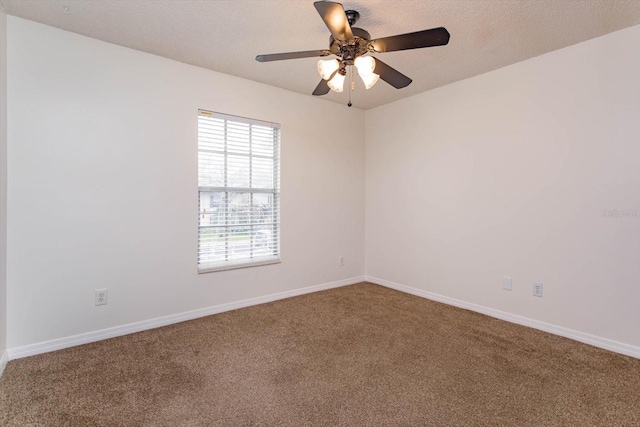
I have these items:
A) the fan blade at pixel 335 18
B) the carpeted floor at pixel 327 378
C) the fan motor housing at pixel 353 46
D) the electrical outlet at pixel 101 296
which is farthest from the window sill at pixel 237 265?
the fan blade at pixel 335 18

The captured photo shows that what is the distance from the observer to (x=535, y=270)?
2.96m

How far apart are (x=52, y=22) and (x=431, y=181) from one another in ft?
12.3

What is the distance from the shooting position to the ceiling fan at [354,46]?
172 centimetres

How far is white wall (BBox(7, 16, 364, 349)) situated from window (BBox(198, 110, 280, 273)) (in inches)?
4.5

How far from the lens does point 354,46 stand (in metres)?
2.05

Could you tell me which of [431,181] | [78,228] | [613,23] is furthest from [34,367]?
[613,23]

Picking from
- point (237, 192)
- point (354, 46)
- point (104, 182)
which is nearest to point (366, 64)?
point (354, 46)

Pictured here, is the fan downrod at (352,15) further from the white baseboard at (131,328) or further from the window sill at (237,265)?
the white baseboard at (131,328)

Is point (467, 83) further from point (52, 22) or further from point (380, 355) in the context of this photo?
point (52, 22)

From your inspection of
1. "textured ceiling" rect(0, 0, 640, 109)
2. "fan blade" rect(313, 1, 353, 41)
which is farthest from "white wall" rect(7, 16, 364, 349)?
"fan blade" rect(313, 1, 353, 41)

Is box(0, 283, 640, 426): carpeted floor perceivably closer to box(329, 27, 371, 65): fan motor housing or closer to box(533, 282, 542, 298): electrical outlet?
box(533, 282, 542, 298): electrical outlet

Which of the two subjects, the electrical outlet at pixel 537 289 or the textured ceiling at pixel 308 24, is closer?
the textured ceiling at pixel 308 24

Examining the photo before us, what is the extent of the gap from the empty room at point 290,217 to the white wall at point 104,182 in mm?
16

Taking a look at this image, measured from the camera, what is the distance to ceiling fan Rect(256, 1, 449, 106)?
1.72m
